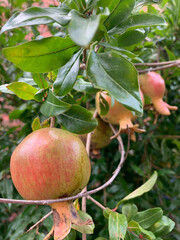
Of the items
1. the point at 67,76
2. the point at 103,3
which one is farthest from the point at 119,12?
the point at 67,76

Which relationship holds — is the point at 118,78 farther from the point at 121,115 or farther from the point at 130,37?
the point at 121,115

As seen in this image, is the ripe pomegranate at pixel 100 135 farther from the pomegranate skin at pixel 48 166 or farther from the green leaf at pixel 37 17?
the green leaf at pixel 37 17

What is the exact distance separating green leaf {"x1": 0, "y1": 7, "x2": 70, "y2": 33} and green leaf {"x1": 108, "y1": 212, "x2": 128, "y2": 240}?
16.8 inches

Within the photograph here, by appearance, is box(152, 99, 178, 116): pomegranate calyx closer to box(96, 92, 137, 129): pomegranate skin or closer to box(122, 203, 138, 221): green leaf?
box(96, 92, 137, 129): pomegranate skin

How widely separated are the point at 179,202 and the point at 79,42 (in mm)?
1014

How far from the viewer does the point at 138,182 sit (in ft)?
4.03

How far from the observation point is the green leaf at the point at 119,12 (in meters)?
0.44

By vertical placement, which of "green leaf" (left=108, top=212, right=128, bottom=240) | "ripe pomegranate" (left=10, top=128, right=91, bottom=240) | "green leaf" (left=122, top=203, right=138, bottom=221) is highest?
"ripe pomegranate" (left=10, top=128, right=91, bottom=240)

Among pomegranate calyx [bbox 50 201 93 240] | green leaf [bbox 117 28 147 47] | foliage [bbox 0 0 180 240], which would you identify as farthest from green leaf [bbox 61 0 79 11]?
pomegranate calyx [bbox 50 201 93 240]

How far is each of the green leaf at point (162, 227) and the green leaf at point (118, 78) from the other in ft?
1.33

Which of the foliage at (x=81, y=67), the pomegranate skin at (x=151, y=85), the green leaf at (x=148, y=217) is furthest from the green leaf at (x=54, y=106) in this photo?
the pomegranate skin at (x=151, y=85)

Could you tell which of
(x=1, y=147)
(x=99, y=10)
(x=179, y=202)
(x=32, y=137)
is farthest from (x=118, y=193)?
(x=99, y=10)

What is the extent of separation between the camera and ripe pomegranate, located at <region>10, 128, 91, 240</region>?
448 millimetres

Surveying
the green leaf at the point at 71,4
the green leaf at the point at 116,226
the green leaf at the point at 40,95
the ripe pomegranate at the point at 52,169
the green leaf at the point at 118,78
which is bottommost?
the green leaf at the point at 116,226
